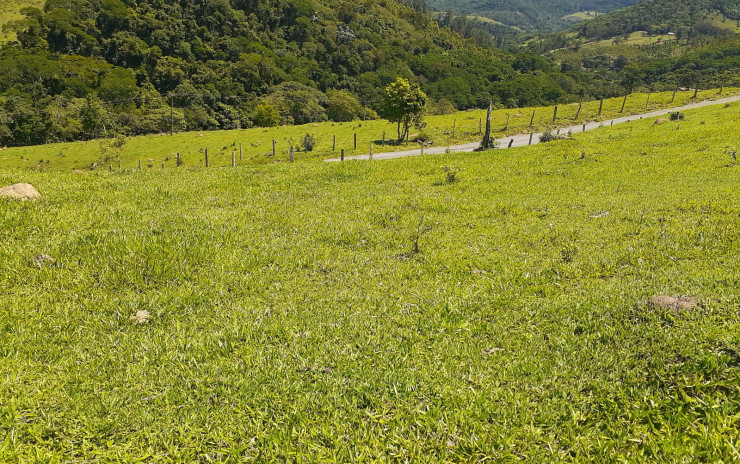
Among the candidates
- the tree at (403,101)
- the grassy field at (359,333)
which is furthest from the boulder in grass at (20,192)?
the tree at (403,101)

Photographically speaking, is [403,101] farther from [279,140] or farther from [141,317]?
[141,317]

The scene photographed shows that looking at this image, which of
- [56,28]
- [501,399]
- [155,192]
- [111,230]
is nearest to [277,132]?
[155,192]

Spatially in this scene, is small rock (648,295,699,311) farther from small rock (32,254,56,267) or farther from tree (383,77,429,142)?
tree (383,77,429,142)

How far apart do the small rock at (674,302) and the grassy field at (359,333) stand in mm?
161

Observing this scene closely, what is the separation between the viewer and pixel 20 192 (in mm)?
11047

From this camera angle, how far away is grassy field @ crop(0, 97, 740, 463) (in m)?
4.20

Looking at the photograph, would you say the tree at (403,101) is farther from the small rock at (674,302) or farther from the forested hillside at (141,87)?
the forested hillside at (141,87)

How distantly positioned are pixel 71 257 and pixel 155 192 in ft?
19.9

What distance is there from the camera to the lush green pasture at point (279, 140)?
61.8 metres

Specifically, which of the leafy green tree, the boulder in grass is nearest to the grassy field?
the boulder in grass

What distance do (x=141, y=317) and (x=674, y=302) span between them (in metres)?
8.87

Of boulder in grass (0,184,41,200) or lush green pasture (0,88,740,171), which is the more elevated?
boulder in grass (0,184,41,200)

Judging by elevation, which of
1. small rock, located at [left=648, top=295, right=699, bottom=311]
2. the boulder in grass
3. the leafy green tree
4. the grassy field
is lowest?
the leafy green tree

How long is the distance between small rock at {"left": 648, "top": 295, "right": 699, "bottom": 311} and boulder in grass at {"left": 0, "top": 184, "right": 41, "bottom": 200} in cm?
1502
